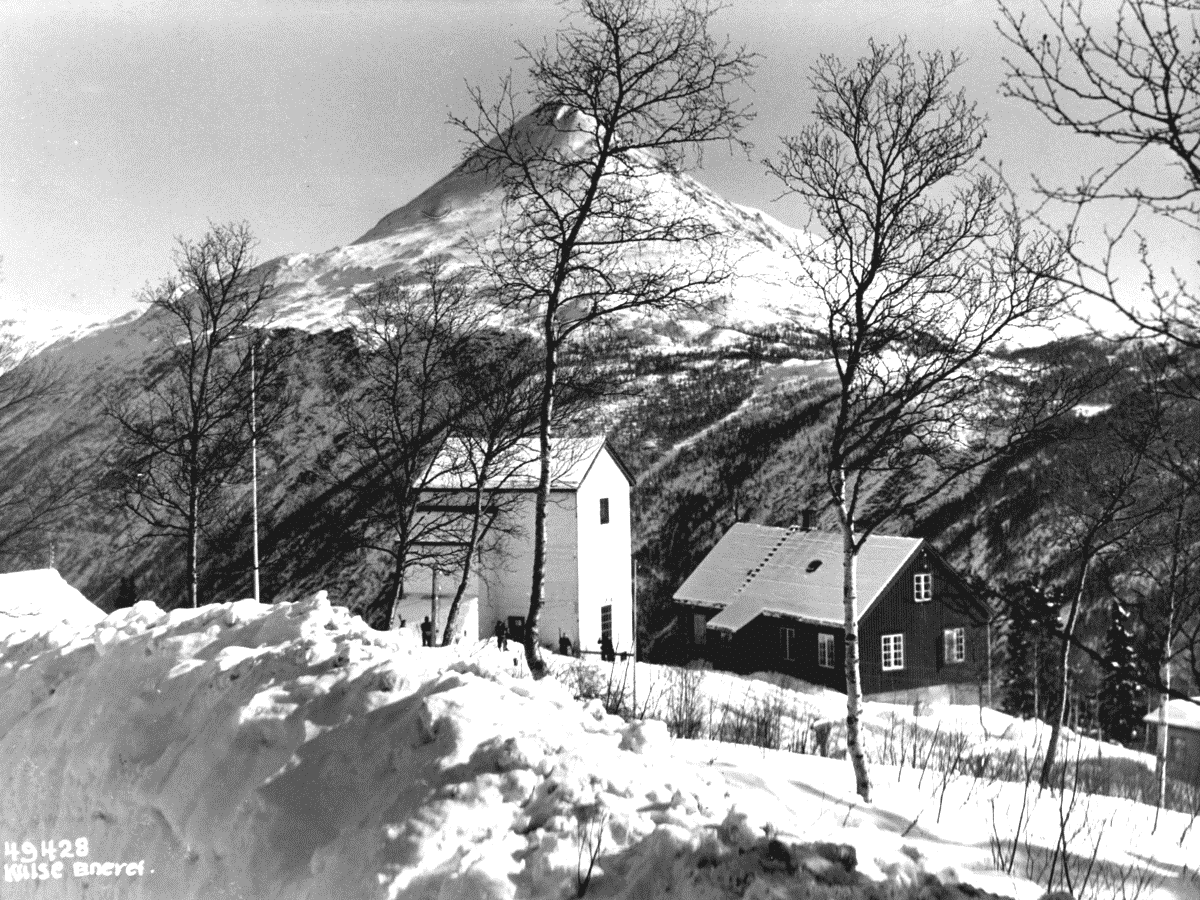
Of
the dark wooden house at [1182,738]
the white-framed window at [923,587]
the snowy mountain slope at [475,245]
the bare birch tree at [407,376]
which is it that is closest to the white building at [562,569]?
the snowy mountain slope at [475,245]

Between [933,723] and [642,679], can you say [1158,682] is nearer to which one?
[642,679]

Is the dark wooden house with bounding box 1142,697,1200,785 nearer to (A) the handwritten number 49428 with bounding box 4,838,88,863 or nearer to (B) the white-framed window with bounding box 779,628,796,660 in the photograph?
A: (B) the white-framed window with bounding box 779,628,796,660

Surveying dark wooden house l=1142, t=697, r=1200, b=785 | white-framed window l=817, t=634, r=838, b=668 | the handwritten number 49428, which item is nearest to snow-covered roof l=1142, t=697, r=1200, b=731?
dark wooden house l=1142, t=697, r=1200, b=785

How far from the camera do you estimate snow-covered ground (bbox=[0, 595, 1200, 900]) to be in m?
3.39

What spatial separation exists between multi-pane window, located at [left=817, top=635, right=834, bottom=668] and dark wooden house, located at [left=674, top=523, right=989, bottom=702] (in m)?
0.04

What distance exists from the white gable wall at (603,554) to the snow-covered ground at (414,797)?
24.2m

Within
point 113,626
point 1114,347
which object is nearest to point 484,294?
point 113,626

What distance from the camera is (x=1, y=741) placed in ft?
20.1

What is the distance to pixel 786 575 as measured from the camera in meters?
33.9

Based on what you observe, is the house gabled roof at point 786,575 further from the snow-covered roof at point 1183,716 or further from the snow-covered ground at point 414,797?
the snow-covered ground at point 414,797

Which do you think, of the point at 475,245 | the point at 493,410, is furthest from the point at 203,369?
the point at 475,245

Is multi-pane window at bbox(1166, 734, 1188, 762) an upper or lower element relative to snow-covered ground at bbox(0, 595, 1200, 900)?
lower

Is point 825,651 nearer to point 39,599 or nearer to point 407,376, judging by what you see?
point 407,376

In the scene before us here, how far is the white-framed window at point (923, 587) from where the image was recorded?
31.4 meters
